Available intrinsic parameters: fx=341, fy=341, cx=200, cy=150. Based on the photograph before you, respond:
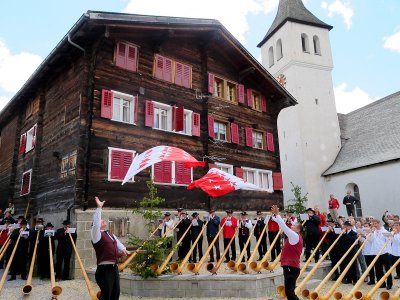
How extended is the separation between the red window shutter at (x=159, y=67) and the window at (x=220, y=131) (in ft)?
13.8

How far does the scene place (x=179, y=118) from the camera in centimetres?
1656

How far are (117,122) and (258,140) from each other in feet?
32.4

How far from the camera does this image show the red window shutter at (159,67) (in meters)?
16.6

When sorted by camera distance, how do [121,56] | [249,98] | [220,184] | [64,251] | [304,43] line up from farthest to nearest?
[304,43], [249,98], [121,56], [220,184], [64,251]

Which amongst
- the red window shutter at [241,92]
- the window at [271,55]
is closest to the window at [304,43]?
the window at [271,55]

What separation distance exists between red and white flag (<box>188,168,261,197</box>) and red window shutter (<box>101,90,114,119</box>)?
467cm

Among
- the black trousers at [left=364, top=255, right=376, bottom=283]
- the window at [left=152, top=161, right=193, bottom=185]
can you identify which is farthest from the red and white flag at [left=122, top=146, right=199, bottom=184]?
the black trousers at [left=364, top=255, right=376, bottom=283]

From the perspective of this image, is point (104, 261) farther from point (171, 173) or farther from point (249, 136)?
point (249, 136)

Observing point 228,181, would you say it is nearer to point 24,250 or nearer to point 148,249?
point 148,249

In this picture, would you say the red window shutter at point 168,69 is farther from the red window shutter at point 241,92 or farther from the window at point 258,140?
the window at point 258,140

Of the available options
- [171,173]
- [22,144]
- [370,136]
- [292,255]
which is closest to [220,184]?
[171,173]

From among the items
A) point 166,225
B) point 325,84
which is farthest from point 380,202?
point 166,225

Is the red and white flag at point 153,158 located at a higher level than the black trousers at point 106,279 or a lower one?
higher

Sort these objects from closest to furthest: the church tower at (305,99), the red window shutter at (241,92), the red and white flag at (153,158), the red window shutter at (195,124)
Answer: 1. the red and white flag at (153,158)
2. the red window shutter at (195,124)
3. the red window shutter at (241,92)
4. the church tower at (305,99)
